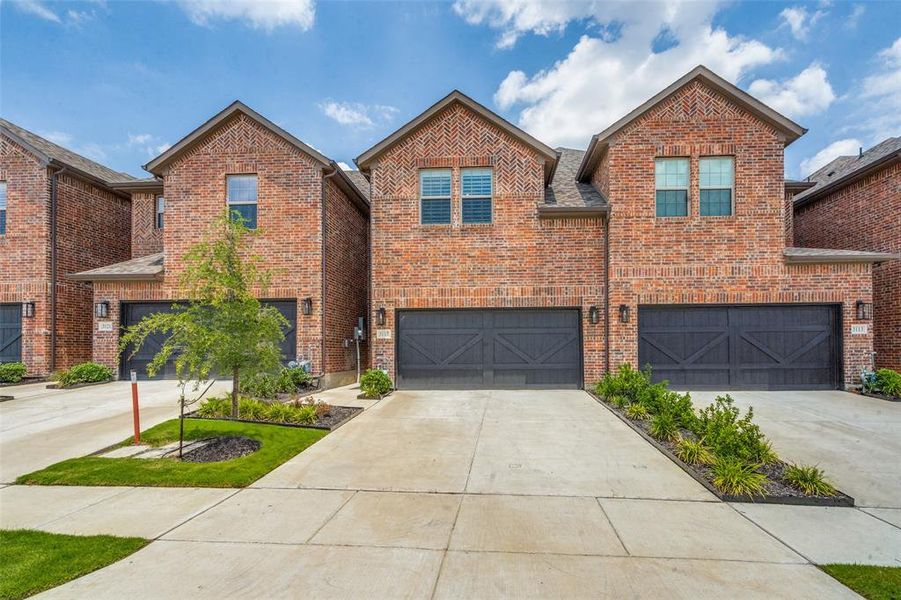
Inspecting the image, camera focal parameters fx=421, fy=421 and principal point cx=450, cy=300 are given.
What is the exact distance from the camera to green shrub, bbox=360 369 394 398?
34.4 ft

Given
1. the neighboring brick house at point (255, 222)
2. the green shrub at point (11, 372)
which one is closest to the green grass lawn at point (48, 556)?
the neighboring brick house at point (255, 222)

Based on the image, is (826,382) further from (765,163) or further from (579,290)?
(579,290)

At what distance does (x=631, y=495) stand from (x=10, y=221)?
61.1 ft

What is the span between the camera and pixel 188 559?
3.49 meters

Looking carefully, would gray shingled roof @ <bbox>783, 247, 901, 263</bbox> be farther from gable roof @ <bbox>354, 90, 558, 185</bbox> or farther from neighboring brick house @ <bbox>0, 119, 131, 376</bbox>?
neighboring brick house @ <bbox>0, 119, 131, 376</bbox>

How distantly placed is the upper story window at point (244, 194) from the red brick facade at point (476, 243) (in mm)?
3561

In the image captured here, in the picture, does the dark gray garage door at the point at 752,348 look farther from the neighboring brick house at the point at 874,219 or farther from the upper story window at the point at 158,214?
the upper story window at the point at 158,214

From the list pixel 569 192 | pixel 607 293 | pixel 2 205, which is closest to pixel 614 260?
pixel 607 293

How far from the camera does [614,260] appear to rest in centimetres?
1120

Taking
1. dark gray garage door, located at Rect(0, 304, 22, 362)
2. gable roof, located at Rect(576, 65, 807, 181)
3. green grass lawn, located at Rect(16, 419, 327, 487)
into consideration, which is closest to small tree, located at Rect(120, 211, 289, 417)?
green grass lawn, located at Rect(16, 419, 327, 487)

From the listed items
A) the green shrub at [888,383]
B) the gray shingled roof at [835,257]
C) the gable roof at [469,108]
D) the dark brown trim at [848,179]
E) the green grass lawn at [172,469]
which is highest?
the gable roof at [469,108]

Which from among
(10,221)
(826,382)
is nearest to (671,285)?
(826,382)

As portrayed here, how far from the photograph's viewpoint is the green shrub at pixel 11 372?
40.3 feet

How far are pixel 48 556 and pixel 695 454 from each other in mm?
7018
